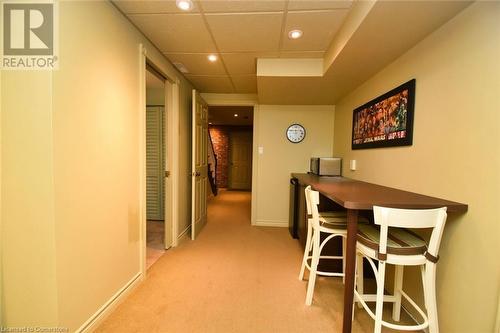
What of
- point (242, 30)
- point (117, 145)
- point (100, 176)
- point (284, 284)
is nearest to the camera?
point (100, 176)

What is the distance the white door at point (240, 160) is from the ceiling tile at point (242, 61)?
4731 millimetres

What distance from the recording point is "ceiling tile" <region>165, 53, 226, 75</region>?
2.33 m

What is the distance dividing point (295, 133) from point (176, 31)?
2.34 metres

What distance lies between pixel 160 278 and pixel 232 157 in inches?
224

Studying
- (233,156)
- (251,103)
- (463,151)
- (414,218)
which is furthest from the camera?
(233,156)

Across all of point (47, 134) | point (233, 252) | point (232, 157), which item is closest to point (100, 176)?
point (47, 134)

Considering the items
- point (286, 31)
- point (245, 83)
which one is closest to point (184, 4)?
point (286, 31)

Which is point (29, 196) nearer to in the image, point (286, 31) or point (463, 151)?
point (286, 31)

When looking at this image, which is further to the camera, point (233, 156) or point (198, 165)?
point (233, 156)

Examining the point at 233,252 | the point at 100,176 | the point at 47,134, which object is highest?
the point at 47,134

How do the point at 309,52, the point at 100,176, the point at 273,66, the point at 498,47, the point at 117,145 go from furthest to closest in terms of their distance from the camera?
1. the point at 273,66
2. the point at 309,52
3. the point at 117,145
4. the point at 100,176
5. the point at 498,47

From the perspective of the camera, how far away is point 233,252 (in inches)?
104

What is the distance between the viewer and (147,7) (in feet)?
5.15

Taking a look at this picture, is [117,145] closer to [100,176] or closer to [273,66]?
[100,176]
